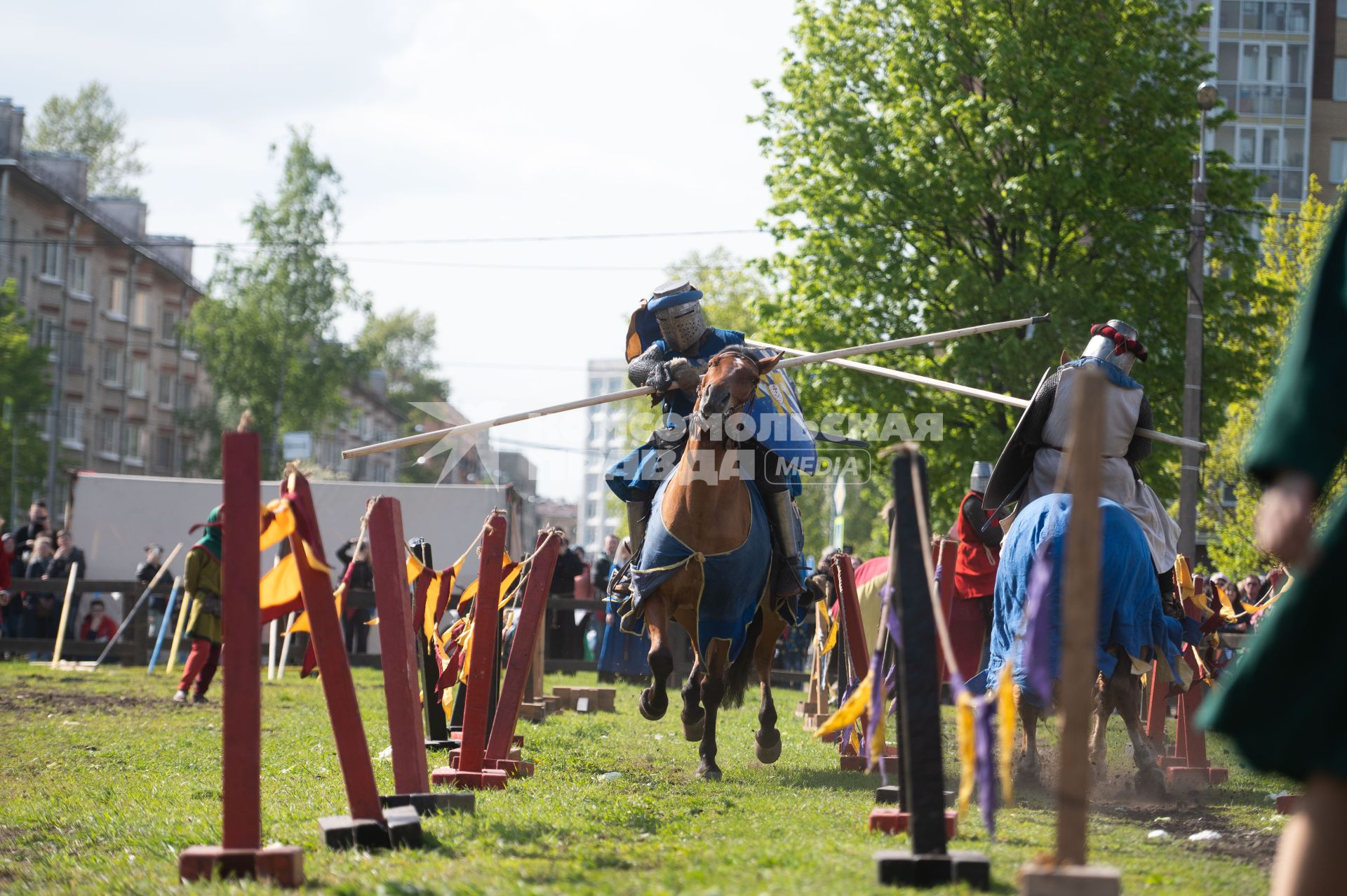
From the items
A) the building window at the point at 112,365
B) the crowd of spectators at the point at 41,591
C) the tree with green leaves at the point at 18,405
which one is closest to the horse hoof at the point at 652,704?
the crowd of spectators at the point at 41,591

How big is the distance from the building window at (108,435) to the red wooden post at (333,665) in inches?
2261

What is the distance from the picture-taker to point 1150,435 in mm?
8977

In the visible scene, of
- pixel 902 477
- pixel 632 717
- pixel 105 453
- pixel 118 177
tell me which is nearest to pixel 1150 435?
pixel 902 477

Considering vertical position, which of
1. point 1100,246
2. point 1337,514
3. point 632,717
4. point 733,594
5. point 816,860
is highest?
point 1100,246

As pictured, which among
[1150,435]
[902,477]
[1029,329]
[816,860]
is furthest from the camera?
[1029,329]

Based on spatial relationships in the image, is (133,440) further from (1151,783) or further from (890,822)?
(890,822)

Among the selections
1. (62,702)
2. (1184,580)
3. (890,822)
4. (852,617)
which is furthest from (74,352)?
(890,822)

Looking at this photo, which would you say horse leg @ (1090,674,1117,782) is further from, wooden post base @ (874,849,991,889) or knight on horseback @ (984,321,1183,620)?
wooden post base @ (874,849,991,889)

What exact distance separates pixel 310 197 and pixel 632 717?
41.2 meters

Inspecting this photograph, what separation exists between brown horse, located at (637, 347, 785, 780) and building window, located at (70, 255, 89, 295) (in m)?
51.6

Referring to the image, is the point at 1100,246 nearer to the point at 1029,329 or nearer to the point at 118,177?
the point at 1029,329

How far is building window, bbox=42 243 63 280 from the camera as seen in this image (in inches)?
2100

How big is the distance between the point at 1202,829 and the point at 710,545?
3456mm

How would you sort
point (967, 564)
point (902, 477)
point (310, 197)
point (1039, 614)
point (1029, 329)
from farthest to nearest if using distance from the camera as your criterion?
point (310, 197)
point (1029, 329)
point (967, 564)
point (902, 477)
point (1039, 614)
